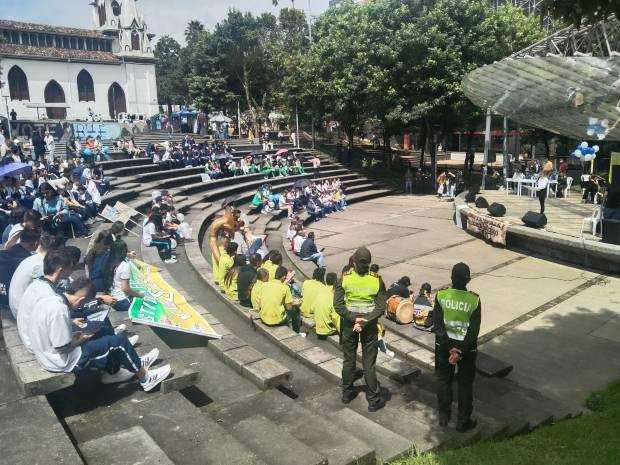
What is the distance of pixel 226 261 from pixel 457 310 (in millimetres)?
5553

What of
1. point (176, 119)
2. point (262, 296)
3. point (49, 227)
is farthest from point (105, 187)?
point (176, 119)

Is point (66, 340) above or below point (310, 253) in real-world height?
above

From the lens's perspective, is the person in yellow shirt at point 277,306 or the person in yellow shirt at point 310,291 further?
the person in yellow shirt at point 310,291

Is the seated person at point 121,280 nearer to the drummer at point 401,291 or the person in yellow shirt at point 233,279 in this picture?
the person in yellow shirt at point 233,279

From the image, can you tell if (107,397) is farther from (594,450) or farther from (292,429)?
(594,450)

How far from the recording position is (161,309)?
20.4 ft

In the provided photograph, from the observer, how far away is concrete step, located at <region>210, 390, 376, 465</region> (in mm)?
4496

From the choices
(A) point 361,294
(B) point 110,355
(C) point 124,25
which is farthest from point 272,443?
(C) point 124,25

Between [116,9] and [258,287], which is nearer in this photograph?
[258,287]

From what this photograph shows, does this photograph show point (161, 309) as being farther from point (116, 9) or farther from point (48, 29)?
point (116, 9)

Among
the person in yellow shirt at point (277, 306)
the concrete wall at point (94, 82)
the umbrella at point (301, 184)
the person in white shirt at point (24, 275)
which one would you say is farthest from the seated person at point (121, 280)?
the concrete wall at point (94, 82)

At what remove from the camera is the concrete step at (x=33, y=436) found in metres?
4.05

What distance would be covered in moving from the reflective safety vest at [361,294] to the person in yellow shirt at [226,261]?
4.51 m

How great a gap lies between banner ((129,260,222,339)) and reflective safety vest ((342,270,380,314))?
1674 millimetres
